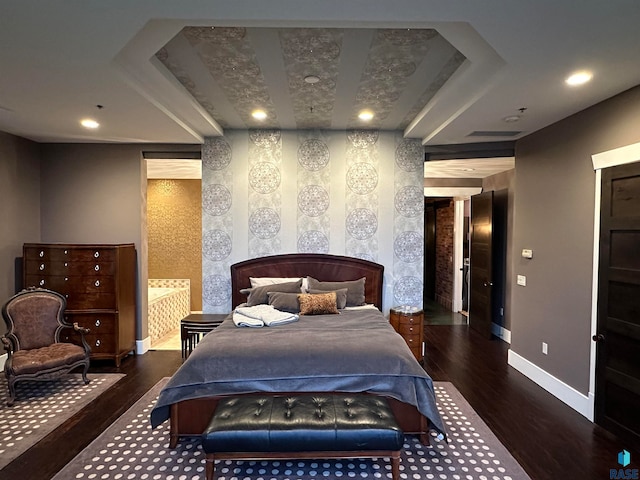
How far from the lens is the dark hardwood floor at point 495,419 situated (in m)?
2.58

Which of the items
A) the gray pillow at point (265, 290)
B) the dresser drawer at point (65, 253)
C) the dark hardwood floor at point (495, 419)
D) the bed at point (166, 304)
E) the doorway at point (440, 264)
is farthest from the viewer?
the doorway at point (440, 264)

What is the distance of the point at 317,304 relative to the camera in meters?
4.07

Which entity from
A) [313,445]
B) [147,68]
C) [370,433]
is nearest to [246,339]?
[313,445]

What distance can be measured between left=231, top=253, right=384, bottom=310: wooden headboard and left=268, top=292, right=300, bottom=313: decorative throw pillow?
673 mm

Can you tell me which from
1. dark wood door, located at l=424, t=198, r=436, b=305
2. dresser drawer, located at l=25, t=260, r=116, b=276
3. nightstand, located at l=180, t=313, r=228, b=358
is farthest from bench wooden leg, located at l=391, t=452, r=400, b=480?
dark wood door, located at l=424, t=198, r=436, b=305

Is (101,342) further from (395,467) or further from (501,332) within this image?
(501,332)

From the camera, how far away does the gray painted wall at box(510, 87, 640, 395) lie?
10.8 ft

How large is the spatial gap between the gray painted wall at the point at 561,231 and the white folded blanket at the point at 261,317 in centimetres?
272

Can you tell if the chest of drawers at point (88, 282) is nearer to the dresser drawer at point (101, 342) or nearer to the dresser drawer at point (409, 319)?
the dresser drawer at point (101, 342)

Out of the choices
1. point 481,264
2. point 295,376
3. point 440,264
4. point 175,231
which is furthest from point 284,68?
point 440,264

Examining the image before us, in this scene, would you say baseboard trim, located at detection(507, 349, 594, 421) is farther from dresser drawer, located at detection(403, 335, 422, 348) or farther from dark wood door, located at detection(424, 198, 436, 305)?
dark wood door, located at detection(424, 198, 436, 305)

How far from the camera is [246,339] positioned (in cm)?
315

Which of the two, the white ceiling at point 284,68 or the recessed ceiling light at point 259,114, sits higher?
the recessed ceiling light at point 259,114

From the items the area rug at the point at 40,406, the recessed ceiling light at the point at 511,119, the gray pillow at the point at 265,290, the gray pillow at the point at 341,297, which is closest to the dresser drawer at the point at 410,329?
the gray pillow at the point at 341,297
